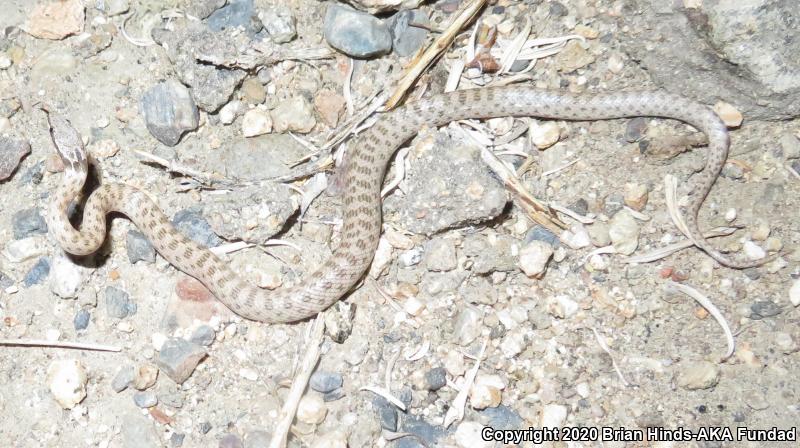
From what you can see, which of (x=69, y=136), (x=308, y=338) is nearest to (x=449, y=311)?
(x=308, y=338)

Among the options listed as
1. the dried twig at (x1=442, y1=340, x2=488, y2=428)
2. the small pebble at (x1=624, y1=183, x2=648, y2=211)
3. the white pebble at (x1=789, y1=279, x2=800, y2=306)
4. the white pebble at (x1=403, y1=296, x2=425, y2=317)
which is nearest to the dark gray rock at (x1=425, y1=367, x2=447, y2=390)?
the dried twig at (x1=442, y1=340, x2=488, y2=428)

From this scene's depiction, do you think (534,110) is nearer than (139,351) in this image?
No

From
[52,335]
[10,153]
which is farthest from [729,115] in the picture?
[10,153]

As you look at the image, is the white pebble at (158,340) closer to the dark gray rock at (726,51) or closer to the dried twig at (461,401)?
the dried twig at (461,401)

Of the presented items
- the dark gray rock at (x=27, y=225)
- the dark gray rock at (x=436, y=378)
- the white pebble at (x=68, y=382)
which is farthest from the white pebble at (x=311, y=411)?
the dark gray rock at (x=27, y=225)

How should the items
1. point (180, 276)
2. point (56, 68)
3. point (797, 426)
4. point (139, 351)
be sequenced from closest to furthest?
point (797, 426)
point (139, 351)
point (180, 276)
point (56, 68)

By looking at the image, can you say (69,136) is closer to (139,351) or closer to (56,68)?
(56,68)
